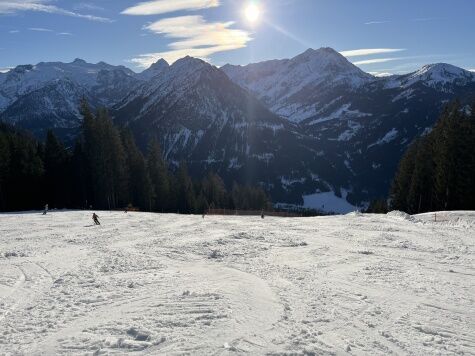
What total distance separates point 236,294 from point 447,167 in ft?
152

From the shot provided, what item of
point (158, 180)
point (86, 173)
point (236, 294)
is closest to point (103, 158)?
point (86, 173)

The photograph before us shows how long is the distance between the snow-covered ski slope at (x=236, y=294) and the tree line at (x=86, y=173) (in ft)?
114

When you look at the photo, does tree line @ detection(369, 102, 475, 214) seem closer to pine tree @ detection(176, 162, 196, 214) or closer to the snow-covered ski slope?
the snow-covered ski slope

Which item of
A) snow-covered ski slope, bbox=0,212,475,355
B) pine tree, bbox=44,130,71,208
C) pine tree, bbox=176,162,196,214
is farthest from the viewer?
pine tree, bbox=176,162,196,214

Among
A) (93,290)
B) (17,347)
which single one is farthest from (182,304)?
(17,347)

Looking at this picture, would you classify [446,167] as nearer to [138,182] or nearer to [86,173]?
[138,182]

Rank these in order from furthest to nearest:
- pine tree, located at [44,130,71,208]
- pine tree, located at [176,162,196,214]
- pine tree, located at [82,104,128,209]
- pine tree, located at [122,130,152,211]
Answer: pine tree, located at [176,162,196,214]
pine tree, located at [122,130,152,211]
pine tree, located at [44,130,71,208]
pine tree, located at [82,104,128,209]

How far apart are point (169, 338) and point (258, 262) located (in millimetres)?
9480

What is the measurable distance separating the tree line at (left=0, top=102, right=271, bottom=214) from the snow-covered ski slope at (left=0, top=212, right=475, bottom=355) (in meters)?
34.8

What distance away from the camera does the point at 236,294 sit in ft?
46.9

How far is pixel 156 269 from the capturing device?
17.9m

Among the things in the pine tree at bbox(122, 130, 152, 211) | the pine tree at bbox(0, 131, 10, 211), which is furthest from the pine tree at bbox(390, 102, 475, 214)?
the pine tree at bbox(0, 131, 10, 211)

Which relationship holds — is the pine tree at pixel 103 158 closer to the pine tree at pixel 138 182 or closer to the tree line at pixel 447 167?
the pine tree at pixel 138 182

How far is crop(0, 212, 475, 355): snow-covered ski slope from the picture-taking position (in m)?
10.4
